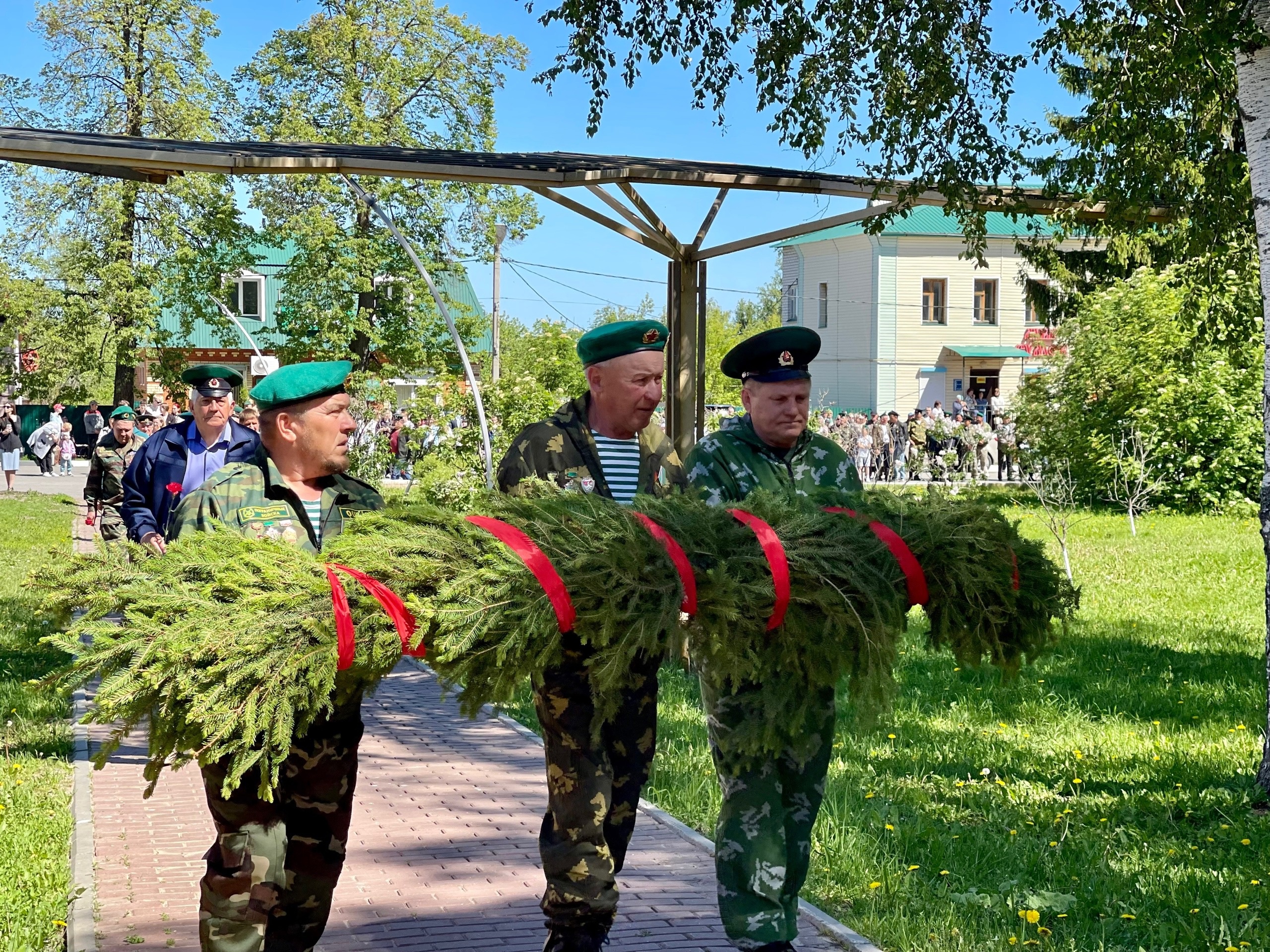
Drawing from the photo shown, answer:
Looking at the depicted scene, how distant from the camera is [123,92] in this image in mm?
27516

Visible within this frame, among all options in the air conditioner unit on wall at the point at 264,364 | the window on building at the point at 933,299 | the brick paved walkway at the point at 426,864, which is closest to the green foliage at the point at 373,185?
the air conditioner unit on wall at the point at 264,364

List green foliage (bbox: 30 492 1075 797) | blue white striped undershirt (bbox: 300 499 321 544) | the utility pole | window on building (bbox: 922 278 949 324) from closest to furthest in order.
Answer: green foliage (bbox: 30 492 1075 797)
blue white striped undershirt (bbox: 300 499 321 544)
the utility pole
window on building (bbox: 922 278 949 324)

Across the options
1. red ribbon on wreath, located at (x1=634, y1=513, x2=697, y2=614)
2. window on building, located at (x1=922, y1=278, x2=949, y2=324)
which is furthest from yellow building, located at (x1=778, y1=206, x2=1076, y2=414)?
red ribbon on wreath, located at (x1=634, y1=513, x2=697, y2=614)

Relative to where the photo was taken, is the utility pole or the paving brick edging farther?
the utility pole

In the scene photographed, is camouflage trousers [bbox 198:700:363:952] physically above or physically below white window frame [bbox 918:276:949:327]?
below

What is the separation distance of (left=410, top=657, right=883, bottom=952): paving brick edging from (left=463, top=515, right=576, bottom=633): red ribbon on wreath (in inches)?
14.4

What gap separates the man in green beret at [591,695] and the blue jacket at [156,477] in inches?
123

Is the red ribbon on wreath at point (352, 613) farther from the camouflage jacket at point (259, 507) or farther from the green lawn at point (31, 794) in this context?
the green lawn at point (31, 794)

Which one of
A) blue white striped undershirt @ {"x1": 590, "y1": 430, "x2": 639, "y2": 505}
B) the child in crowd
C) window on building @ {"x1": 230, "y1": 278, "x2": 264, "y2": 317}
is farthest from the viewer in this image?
window on building @ {"x1": 230, "y1": 278, "x2": 264, "y2": 317}

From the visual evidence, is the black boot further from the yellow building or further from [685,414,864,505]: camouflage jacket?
the yellow building

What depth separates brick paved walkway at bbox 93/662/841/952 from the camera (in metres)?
4.35

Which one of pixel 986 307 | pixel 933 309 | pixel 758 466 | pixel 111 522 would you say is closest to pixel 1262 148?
pixel 758 466

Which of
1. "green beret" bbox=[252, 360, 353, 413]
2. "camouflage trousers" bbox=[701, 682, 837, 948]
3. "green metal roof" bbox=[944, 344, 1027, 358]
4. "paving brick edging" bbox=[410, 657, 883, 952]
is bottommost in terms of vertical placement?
"paving brick edging" bbox=[410, 657, 883, 952]

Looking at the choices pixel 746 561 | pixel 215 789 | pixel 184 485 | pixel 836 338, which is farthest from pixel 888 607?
pixel 836 338
